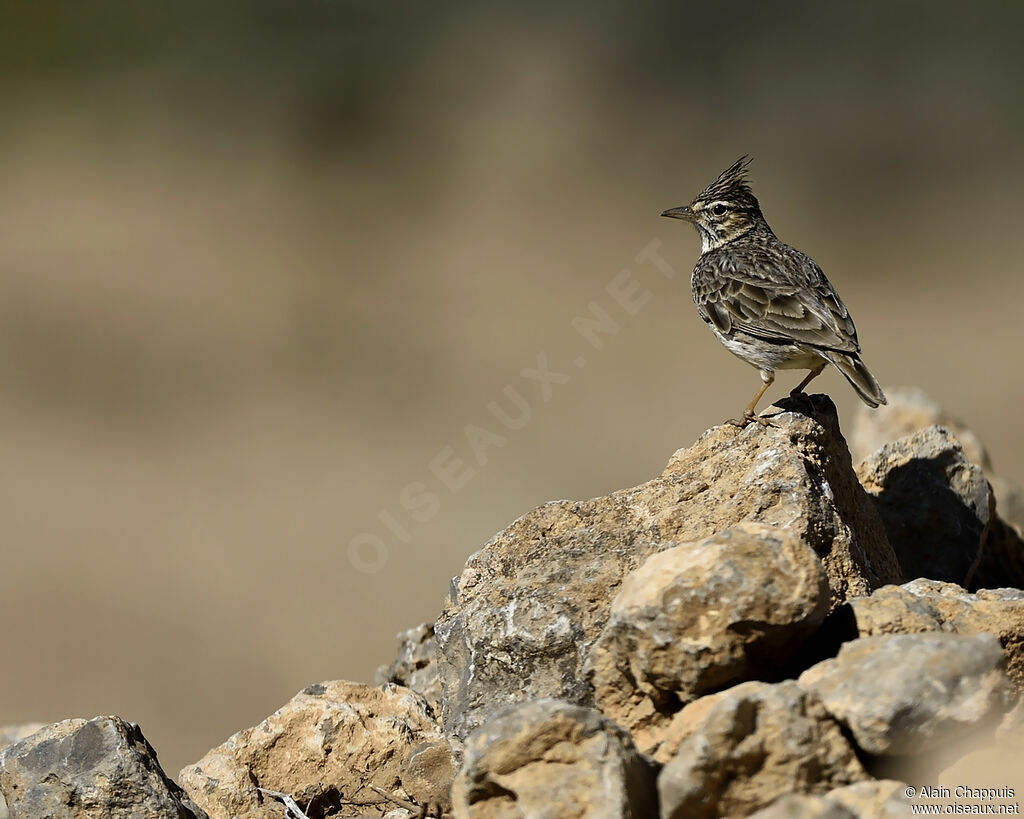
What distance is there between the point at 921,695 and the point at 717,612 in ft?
1.68

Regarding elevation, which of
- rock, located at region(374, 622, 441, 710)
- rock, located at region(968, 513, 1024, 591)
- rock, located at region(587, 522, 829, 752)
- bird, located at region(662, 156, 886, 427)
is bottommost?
rock, located at region(587, 522, 829, 752)

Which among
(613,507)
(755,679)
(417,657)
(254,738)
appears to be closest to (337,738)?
(254,738)

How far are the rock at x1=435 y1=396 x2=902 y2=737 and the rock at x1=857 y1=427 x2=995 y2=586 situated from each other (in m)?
0.72

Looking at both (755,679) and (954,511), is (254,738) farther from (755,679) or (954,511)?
(954,511)

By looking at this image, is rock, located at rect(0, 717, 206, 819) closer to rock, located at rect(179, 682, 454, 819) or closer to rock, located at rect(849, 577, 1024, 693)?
rock, located at rect(179, 682, 454, 819)

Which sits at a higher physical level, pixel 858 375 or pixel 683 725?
pixel 858 375

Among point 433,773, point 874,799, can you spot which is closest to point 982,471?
point 433,773

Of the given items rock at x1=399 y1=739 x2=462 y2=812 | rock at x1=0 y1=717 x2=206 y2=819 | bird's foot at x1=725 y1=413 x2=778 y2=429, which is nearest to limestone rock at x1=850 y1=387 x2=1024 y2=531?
bird's foot at x1=725 y1=413 x2=778 y2=429

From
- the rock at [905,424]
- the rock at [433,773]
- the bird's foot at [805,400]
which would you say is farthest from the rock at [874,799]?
the rock at [905,424]

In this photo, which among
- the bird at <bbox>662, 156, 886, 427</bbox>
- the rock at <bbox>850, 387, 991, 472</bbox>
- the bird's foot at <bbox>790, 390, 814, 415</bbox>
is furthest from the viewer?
the rock at <bbox>850, 387, 991, 472</bbox>

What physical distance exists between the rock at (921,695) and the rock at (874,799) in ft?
0.28

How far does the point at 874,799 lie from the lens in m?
2.47

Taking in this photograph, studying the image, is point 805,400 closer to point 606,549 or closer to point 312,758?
point 606,549

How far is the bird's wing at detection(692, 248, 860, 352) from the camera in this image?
5.17 meters
